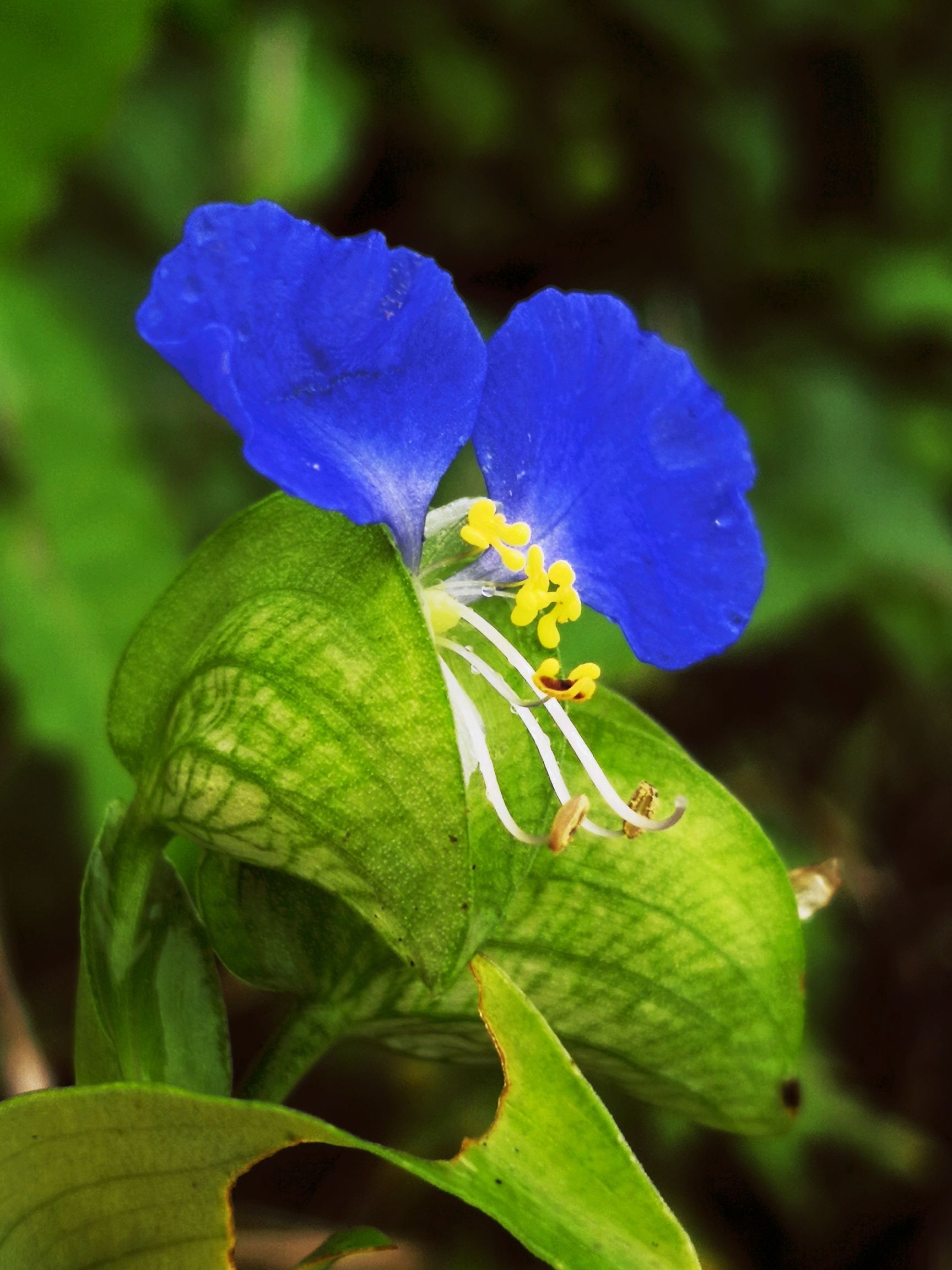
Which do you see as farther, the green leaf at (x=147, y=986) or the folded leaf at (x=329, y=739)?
the green leaf at (x=147, y=986)

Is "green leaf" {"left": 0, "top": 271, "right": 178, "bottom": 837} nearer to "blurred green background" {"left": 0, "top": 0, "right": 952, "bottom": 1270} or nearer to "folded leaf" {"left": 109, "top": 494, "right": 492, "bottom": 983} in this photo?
"blurred green background" {"left": 0, "top": 0, "right": 952, "bottom": 1270}

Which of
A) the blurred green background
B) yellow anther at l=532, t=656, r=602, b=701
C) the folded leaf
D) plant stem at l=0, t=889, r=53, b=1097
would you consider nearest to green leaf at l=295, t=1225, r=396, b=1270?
the folded leaf

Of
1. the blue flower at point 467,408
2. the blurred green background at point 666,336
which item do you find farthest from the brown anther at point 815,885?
the blurred green background at point 666,336

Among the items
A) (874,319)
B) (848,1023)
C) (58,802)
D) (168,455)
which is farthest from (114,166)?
(848,1023)

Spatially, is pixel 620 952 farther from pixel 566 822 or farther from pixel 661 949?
pixel 566 822

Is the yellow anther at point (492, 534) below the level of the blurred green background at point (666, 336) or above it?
above

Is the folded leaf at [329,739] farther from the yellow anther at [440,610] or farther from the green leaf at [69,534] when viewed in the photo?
the green leaf at [69,534]

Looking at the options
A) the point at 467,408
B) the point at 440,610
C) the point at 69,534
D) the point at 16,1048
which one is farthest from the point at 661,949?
the point at 69,534
